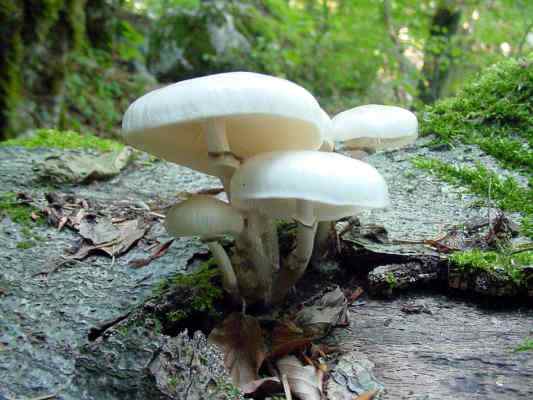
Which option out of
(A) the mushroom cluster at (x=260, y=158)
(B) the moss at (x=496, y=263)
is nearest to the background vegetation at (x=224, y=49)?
(A) the mushroom cluster at (x=260, y=158)

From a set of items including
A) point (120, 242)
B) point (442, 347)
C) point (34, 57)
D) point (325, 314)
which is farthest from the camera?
point (34, 57)

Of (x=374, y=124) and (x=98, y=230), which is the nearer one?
(x=374, y=124)

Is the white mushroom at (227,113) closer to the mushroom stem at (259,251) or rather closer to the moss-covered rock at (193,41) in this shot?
the mushroom stem at (259,251)

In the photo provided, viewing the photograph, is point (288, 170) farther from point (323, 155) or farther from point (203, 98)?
point (203, 98)

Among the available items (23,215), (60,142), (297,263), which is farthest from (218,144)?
(60,142)

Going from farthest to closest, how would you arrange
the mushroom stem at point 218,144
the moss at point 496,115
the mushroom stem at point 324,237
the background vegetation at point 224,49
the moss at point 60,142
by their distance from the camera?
1. the background vegetation at point 224,49
2. the moss at point 60,142
3. the moss at point 496,115
4. the mushroom stem at point 324,237
5. the mushroom stem at point 218,144

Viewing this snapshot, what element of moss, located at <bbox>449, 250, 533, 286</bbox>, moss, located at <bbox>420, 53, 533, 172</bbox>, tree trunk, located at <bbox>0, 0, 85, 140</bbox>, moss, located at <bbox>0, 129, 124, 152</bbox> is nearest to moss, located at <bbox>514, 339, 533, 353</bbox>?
moss, located at <bbox>449, 250, 533, 286</bbox>

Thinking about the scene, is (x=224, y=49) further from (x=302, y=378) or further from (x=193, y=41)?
(x=302, y=378)
